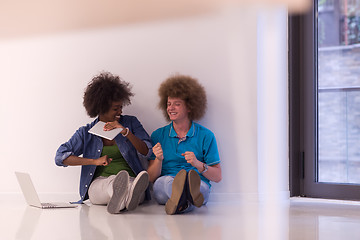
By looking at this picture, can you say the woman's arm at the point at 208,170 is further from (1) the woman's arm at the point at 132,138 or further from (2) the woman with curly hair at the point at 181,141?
(1) the woman's arm at the point at 132,138

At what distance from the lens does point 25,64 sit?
3.66m

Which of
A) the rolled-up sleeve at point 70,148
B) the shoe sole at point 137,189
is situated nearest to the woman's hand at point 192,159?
the shoe sole at point 137,189

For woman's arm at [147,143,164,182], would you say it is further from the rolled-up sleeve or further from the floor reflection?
the rolled-up sleeve

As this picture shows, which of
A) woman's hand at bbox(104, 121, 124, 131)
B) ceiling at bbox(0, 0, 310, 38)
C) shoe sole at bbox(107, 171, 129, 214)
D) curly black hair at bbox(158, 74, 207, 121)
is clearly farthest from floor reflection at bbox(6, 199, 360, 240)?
ceiling at bbox(0, 0, 310, 38)

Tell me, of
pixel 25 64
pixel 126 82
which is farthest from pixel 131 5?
pixel 25 64

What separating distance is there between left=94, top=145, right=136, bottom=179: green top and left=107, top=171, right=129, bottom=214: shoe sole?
43 cm

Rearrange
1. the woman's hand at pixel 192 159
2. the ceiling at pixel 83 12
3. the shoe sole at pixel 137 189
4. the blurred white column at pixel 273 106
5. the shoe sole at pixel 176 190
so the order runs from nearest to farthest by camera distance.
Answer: the shoe sole at pixel 176 190 → the shoe sole at pixel 137 189 → the woman's hand at pixel 192 159 → the blurred white column at pixel 273 106 → the ceiling at pixel 83 12

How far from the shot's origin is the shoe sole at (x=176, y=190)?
8.46 feet

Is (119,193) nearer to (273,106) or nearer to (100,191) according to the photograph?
(100,191)

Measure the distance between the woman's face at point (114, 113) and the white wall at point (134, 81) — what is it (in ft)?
0.73

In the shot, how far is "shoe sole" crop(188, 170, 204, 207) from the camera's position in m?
2.59

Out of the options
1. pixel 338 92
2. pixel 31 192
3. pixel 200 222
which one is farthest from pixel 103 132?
pixel 338 92

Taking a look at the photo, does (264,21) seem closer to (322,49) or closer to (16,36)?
(322,49)

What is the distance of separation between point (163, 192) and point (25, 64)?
155 centimetres
